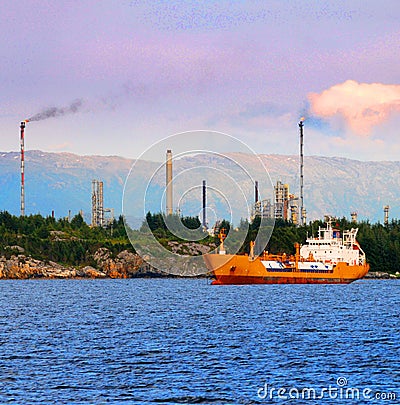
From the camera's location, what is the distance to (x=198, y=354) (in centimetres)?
6706

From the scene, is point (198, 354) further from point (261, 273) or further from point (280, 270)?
point (280, 270)

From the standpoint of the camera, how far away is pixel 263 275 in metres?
192

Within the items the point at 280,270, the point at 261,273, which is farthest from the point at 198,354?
the point at 280,270

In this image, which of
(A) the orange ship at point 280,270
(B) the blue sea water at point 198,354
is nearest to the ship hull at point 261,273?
(A) the orange ship at point 280,270

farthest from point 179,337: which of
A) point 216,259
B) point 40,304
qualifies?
point 216,259

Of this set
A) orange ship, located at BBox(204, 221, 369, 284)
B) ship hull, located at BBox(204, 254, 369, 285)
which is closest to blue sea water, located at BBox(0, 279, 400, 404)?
ship hull, located at BBox(204, 254, 369, 285)

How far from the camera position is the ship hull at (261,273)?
186375mm

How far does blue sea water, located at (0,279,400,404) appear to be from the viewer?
167 feet

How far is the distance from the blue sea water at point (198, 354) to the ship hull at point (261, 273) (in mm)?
66546

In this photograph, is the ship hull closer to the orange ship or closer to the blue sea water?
the orange ship

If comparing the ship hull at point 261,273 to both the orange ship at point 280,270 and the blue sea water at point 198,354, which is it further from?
the blue sea water at point 198,354

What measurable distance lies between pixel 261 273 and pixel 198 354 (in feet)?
408

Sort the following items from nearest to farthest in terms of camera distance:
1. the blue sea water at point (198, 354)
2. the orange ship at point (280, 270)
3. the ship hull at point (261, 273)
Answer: the blue sea water at point (198, 354), the ship hull at point (261, 273), the orange ship at point (280, 270)

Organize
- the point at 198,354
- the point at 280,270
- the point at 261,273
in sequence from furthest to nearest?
the point at 280,270, the point at 261,273, the point at 198,354
